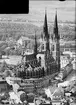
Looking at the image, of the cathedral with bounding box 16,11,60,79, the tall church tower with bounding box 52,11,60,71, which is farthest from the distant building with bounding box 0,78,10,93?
the tall church tower with bounding box 52,11,60,71

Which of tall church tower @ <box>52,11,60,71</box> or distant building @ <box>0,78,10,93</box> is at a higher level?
tall church tower @ <box>52,11,60,71</box>

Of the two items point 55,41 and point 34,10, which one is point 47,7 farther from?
point 55,41

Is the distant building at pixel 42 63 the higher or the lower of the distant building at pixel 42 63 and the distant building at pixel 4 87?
the higher

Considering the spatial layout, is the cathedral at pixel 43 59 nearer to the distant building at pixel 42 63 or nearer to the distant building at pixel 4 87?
the distant building at pixel 42 63

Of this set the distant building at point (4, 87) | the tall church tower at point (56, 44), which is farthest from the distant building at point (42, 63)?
the distant building at point (4, 87)

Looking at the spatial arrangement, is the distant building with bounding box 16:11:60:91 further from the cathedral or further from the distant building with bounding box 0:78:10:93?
the distant building with bounding box 0:78:10:93

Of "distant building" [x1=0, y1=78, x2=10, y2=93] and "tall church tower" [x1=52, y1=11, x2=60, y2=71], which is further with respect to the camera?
"tall church tower" [x1=52, y1=11, x2=60, y2=71]

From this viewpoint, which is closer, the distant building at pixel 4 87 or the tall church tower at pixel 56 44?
the distant building at pixel 4 87

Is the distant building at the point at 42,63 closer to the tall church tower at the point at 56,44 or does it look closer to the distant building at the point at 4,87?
the tall church tower at the point at 56,44

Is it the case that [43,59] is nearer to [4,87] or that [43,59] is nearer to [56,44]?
[56,44]
